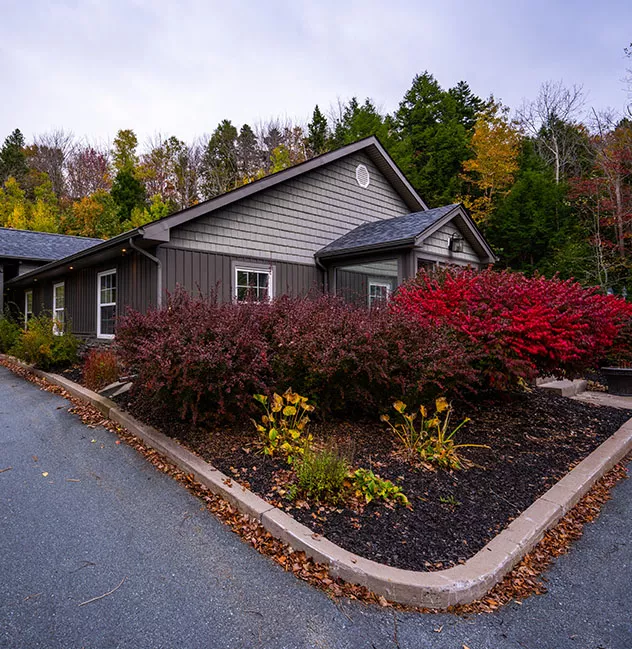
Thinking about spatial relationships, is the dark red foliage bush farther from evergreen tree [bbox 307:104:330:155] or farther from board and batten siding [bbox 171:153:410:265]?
evergreen tree [bbox 307:104:330:155]

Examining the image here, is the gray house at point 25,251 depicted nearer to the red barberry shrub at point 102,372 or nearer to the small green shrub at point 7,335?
the small green shrub at point 7,335

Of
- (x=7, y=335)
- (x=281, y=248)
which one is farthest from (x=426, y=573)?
(x=7, y=335)

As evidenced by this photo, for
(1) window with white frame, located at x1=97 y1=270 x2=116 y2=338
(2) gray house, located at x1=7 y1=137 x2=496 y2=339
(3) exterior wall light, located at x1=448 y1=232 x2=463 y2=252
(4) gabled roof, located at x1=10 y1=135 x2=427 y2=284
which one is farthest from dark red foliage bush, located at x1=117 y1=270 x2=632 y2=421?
(1) window with white frame, located at x1=97 y1=270 x2=116 y2=338

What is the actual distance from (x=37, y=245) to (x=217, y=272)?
42.0 feet

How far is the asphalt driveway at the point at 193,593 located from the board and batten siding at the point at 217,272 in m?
4.28

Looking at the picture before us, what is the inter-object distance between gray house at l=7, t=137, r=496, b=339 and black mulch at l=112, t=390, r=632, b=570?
3371mm

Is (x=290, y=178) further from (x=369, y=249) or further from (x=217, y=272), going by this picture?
(x=217, y=272)

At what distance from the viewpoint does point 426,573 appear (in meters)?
2.36

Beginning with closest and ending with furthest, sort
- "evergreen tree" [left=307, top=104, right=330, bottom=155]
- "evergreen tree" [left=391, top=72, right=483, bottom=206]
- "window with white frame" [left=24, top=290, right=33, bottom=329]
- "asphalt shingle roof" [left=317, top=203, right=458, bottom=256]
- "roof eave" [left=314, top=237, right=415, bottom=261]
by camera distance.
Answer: "roof eave" [left=314, top=237, right=415, bottom=261] → "asphalt shingle roof" [left=317, top=203, right=458, bottom=256] → "window with white frame" [left=24, top=290, right=33, bottom=329] → "evergreen tree" [left=391, top=72, right=483, bottom=206] → "evergreen tree" [left=307, top=104, right=330, bottom=155]

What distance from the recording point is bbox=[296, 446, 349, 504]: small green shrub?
10.2 feet

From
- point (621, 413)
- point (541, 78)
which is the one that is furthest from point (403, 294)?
point (541, 78)

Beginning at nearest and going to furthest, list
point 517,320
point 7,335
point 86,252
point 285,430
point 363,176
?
point 285,430, point 517,320, point 86,252, point 363,176, point 7,335

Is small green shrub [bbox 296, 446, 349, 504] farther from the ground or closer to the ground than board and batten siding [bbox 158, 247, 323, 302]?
closer to the ground

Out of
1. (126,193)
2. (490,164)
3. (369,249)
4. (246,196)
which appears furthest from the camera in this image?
(126,193)
